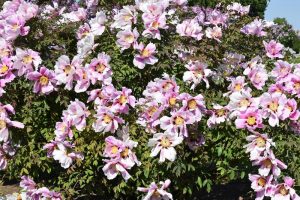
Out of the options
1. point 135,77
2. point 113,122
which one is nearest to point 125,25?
point 135,77

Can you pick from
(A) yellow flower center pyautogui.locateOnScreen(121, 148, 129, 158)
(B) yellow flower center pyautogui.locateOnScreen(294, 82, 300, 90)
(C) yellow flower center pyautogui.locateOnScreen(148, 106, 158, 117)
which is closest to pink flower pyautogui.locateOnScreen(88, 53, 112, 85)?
(C) yellow flower center pyautogui.locateOnScreen(148, 106, 158, 117)

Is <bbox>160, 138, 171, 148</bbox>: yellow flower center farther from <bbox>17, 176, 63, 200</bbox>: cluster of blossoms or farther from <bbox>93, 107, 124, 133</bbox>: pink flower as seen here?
<bbox>17, 176, 63, 200</bbox>: cluster of blossoms

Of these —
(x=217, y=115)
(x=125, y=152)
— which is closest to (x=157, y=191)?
(x=125, y=152)

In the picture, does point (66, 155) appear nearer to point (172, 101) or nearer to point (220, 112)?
point (172, 101)

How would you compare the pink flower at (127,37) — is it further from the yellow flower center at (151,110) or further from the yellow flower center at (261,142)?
the yellow flower center at (261,142)

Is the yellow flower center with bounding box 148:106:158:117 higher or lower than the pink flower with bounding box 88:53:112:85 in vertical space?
lower

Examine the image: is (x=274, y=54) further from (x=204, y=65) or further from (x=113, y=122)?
(x=113, y=122)
